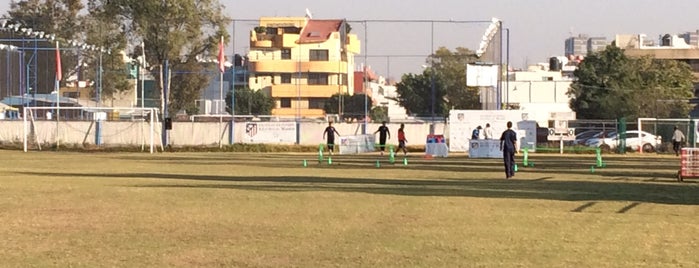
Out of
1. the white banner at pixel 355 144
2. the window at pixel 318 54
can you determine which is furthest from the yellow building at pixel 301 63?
the white banner at pixel 355 144

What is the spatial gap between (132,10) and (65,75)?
52.7ft

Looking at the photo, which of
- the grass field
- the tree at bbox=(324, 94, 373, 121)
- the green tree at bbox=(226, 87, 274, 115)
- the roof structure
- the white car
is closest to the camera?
the grass field

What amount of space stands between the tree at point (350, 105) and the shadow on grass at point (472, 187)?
3725cm

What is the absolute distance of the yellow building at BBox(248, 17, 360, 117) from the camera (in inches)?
3216

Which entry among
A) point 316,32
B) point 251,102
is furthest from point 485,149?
point 316,32

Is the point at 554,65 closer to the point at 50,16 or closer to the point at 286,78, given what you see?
the point at 286,78

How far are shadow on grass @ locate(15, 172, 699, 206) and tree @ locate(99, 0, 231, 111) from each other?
33.5 metres

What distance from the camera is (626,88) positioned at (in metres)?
73.6

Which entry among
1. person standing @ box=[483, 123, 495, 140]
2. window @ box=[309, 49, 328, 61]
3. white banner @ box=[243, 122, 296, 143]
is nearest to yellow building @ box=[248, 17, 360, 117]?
window @ box=[309, 49, 328, 61]

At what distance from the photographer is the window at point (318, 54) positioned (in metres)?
86.2

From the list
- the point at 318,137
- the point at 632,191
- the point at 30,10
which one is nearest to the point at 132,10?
the point at 318,137

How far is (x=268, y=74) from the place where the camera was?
91.6m

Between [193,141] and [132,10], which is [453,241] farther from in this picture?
[132,10]

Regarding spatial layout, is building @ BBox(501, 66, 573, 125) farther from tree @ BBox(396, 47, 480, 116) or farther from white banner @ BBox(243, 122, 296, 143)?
white banner @ BBox(243, 122, 296, 143)
